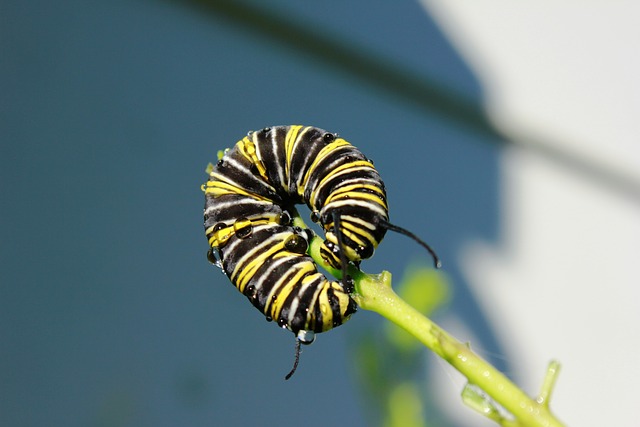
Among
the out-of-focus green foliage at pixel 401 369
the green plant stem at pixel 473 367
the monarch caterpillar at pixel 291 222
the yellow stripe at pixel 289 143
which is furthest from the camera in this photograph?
the out-of-focus green foliage at pixel 401 369

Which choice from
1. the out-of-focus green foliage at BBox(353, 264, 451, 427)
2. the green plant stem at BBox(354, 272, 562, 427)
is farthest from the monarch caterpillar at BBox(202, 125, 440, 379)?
the out-of-focus green foliage at BBox(353, 264, 451, 427)

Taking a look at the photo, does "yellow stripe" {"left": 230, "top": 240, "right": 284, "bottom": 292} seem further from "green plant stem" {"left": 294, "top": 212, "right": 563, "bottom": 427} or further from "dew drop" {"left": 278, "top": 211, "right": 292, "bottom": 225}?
"green plant stem" {"left": 294, "top": 212, "right": 563, "bottom": 427}

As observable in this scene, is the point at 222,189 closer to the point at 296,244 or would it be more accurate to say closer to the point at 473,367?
the point at 296,244

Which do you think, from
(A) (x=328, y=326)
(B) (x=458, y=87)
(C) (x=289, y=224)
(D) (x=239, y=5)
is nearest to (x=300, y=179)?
(C) (x=289, y=224)

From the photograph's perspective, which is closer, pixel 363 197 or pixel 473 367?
pixel 473 367

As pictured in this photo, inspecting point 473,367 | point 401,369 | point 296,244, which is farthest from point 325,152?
point 401,369

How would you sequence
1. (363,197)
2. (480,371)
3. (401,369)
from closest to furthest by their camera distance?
(480,371), (363,197), (401,369)

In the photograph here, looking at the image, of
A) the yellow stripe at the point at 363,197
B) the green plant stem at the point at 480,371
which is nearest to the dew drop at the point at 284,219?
the yellow stripe at the point at 363,197

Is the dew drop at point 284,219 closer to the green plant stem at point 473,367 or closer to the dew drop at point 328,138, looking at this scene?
the dew drop at point 328,138
